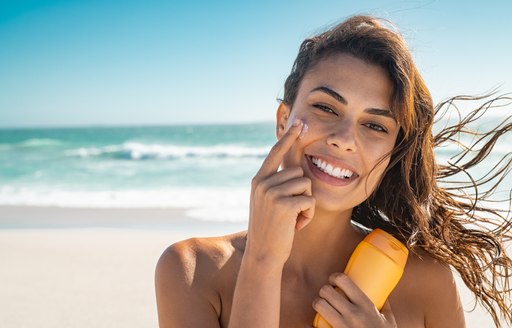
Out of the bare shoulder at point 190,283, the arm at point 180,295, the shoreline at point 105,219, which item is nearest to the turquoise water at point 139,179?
the shoreline at point 105,219

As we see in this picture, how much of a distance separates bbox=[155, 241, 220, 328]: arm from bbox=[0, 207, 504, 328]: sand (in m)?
1.89

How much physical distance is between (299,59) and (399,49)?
462 mm

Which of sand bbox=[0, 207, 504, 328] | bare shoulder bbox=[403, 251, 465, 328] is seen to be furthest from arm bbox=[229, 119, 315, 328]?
sand bbox=[0, 207, 504, 328]

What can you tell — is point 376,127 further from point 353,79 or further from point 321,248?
point 321,248

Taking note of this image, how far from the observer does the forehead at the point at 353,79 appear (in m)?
2.09

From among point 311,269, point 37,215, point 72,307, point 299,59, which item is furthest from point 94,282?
point 37,215

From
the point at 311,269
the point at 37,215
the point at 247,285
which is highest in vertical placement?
the point at 247,285

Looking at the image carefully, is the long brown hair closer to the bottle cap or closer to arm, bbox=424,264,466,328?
arm, bbox=424,264,466,328

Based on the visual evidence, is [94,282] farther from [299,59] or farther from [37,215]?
[37,215]

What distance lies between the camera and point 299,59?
248cm

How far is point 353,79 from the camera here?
6.95 feet

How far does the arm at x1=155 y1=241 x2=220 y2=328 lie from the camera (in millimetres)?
1992

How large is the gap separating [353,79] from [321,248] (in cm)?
79

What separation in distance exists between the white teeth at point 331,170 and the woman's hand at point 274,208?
0.17 m
